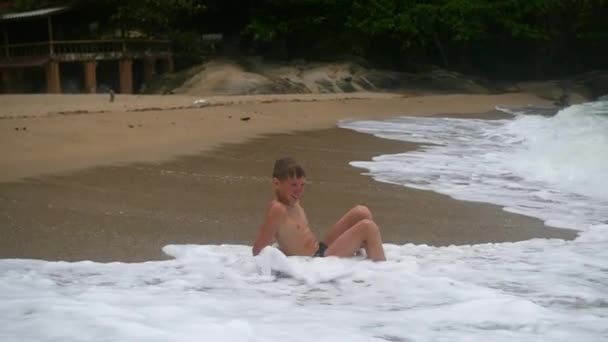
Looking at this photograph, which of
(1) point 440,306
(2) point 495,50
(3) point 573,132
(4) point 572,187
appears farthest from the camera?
(2) point 495,50

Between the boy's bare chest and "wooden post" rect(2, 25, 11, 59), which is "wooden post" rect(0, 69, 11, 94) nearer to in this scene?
"wooden post" rect(2, 25, 11, 59)

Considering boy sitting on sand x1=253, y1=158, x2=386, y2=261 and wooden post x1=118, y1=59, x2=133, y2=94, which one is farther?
wooden post x1=118, y1=59, x2=133, y2=94

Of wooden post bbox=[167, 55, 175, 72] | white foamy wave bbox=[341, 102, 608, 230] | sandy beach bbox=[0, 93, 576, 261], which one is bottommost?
white foamy wave bbox=[341, 102, 608, 230]

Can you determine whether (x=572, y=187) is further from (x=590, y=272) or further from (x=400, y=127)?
(x=400, y=127)

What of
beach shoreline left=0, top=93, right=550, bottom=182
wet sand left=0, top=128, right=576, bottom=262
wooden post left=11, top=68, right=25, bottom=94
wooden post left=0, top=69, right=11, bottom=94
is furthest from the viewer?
wooden post left=11, top=68, right=25, bottom=94

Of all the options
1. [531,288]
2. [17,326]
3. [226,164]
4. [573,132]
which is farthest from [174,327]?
[573,132]

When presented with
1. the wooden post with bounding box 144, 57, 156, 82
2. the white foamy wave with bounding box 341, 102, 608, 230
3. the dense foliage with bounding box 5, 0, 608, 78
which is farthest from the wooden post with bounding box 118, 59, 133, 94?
the white foamy wave with bounding box 341, 102, 608, 230

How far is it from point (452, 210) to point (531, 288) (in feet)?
8.37

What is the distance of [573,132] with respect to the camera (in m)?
14.3

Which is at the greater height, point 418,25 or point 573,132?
point 418,25

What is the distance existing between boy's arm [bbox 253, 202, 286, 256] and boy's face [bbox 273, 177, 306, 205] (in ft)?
0.27

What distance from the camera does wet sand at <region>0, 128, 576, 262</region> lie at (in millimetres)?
5512

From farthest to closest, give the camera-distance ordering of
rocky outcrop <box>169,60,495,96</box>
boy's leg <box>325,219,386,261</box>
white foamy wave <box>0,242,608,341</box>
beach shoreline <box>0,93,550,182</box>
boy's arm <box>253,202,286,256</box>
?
1. rocky outcrop <box>169,60,495,96</box>
2. beach shoreline <box>0,93,550,182</box>
3. boy's leg <box>325,219,386,261</box>
4. boy's arm <box>253,202,286,256</box>
5. white foamy wave <box>0,242,608,341</box>

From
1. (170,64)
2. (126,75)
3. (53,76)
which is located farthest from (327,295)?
(170,64)
